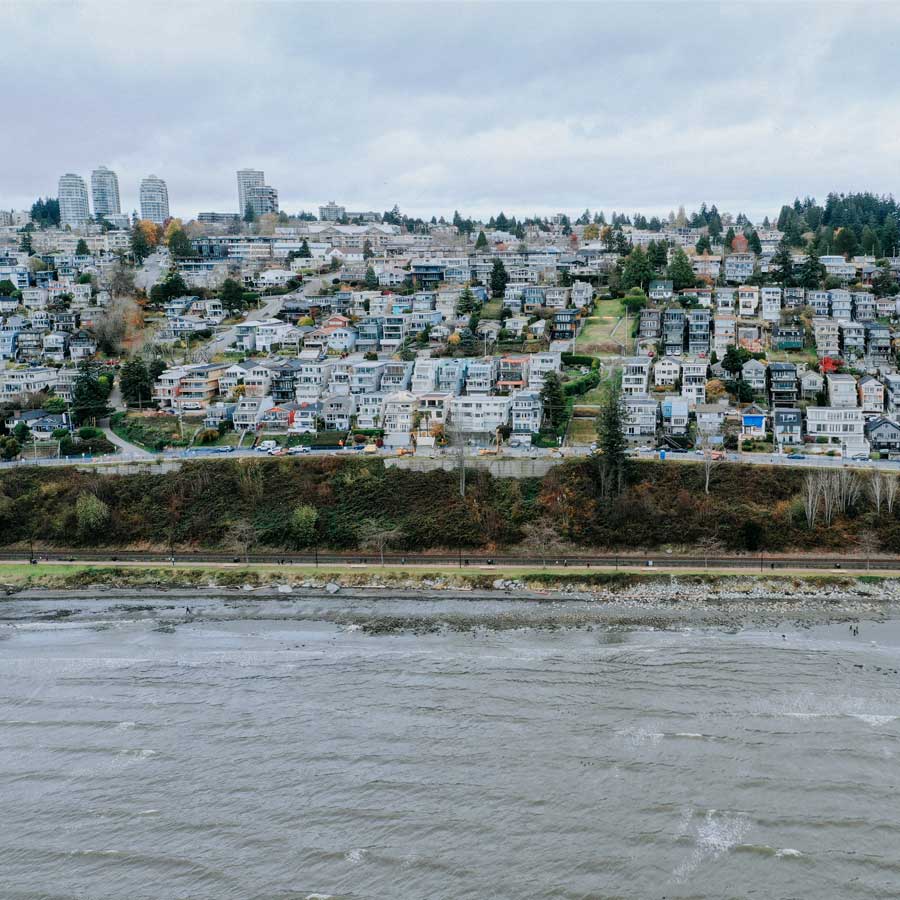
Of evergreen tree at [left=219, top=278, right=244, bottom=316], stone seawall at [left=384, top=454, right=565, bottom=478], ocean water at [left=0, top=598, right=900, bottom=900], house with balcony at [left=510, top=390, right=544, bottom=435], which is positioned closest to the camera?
ocean water at [left=0, top=598, right=900, bottom=900]

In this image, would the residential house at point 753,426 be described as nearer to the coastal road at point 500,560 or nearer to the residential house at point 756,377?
the residential house at point 756,377

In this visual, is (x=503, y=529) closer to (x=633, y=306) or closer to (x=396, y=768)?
(x=396, y=768)

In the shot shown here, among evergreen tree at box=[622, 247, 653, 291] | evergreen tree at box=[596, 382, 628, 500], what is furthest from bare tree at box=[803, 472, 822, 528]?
evergreen tree at box=[622, 247, 653, 291]

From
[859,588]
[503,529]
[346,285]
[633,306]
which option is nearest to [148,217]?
[346,285]

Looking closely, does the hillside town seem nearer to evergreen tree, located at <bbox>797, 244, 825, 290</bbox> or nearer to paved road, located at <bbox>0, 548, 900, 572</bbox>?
evergreen tree, located at <bbox>797, 244, 825, 290</bbox>

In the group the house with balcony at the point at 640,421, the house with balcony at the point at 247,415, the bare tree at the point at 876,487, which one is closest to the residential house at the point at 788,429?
the bare tree at the point at 876,487

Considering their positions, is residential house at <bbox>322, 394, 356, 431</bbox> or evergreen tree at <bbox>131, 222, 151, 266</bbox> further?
evergreen tree at <bbox>131, 222, 151, 266</bbox>
